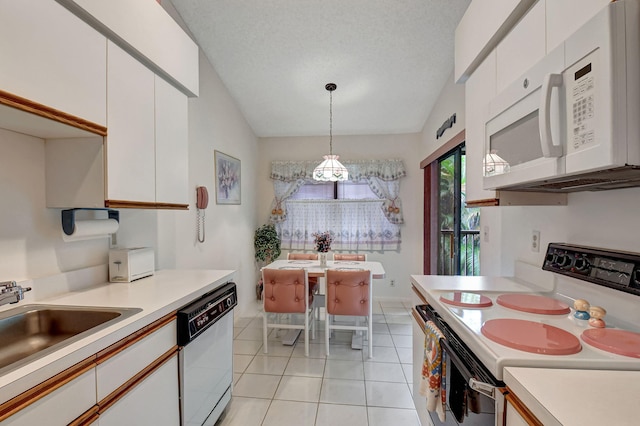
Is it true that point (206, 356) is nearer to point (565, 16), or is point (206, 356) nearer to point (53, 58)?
point (53, 58)

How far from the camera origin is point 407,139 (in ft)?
15.2

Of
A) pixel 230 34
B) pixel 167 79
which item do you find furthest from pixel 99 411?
pixel 230 34

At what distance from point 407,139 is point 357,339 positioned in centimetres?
296

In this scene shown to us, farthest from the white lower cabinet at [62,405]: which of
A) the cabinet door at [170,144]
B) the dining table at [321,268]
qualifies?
the dining table at [321,268]

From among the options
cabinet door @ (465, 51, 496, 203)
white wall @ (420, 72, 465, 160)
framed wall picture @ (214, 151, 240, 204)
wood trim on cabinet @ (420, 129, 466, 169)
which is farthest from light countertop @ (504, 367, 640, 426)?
framed wall picture @ (214, 151, 240, 204)

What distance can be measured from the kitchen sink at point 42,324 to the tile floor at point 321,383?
1.15 m

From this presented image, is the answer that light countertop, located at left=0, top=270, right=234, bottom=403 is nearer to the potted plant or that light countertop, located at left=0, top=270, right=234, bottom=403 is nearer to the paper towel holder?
the paper towel holder

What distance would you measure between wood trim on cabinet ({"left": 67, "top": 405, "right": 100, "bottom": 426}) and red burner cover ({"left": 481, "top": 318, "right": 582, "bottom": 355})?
129cm

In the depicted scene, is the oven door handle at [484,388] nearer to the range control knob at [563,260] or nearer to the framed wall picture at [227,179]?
the range control knob at [563,260]

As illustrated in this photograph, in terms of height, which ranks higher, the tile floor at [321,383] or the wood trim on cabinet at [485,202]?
the wood trim on cabinet at [485,202]

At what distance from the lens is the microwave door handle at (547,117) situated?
91 cm

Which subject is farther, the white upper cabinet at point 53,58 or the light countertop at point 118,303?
the white upper cabinet at point 53,58

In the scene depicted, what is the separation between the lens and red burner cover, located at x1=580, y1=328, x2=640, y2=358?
2.84 feet

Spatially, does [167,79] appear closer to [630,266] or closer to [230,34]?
[230,34]
